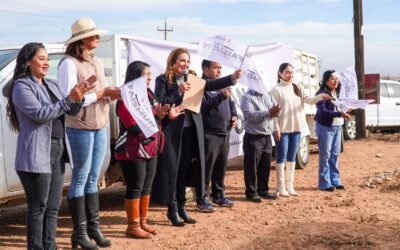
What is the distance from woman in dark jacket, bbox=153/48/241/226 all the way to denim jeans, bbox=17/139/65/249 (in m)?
1.59

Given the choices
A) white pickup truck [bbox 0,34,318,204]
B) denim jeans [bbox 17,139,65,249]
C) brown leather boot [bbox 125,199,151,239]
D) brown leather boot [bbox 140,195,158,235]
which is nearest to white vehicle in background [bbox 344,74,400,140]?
white pickup truck [bbox 0,34,318,204]

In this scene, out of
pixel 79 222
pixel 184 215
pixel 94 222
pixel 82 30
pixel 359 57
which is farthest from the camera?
pixel 359 57

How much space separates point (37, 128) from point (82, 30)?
1.07 m

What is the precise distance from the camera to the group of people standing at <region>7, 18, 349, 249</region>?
4.06m

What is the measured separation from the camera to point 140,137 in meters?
5.16

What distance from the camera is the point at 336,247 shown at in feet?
16.3

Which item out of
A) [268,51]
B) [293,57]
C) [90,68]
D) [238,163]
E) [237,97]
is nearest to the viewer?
[90,68]

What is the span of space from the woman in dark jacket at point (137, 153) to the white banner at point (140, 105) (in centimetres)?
18

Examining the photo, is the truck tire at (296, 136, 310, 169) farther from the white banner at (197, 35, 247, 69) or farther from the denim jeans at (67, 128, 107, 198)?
the denim jeans at (67, 128, 107, 198)

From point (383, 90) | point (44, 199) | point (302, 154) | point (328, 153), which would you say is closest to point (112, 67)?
point (44, 199)

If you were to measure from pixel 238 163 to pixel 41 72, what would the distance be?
311 inches

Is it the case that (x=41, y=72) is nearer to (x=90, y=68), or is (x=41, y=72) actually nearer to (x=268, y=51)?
(x=90, y=68)

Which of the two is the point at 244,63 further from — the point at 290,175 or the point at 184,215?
the point at 290,175

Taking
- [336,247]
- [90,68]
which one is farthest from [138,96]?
[336,247]
